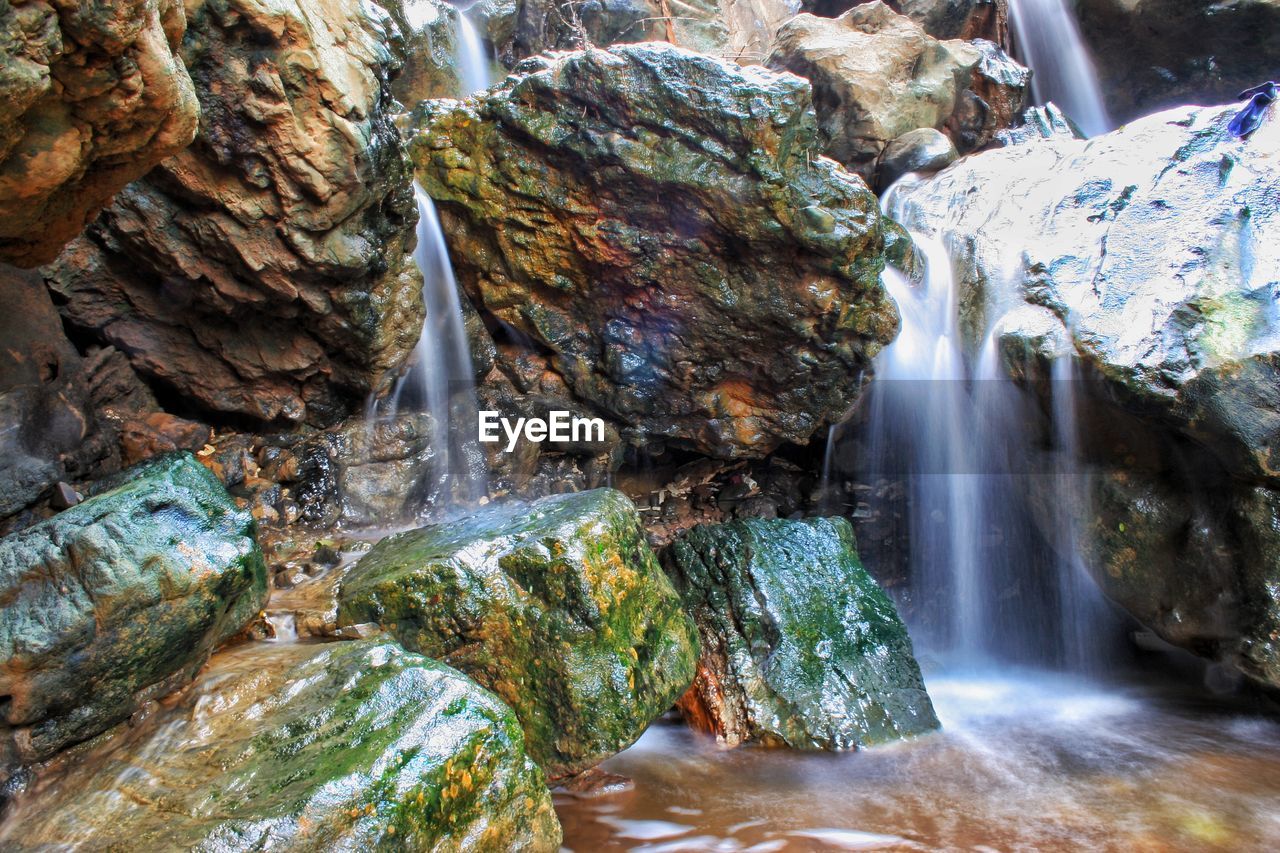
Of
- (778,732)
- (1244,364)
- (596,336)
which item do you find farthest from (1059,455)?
(596,336)

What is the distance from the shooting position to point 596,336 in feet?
20.8

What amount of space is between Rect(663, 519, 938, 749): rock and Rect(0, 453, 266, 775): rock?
8.84ft

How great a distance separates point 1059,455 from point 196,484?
541 cm

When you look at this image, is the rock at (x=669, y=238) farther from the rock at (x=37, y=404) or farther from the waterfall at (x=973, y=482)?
the rock at (x=37, y=404)

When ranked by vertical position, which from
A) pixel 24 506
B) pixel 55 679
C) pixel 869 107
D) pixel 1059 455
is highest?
pixel 869 107

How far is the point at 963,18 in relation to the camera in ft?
36.3

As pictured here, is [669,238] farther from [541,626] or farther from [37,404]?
[37,404]

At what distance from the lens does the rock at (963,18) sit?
11.0 meters

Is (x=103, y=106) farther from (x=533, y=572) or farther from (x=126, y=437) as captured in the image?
(x=126, y=437)

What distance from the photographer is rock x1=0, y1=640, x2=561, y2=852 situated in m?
2.27

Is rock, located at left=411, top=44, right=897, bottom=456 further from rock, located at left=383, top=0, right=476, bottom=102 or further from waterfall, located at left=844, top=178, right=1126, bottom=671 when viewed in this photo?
rock, located at left=383, top=0, right=476, bottom=102

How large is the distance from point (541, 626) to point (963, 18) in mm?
11500

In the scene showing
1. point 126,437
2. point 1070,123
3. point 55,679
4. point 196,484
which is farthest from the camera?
point 1070,123

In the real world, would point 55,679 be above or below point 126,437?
below
